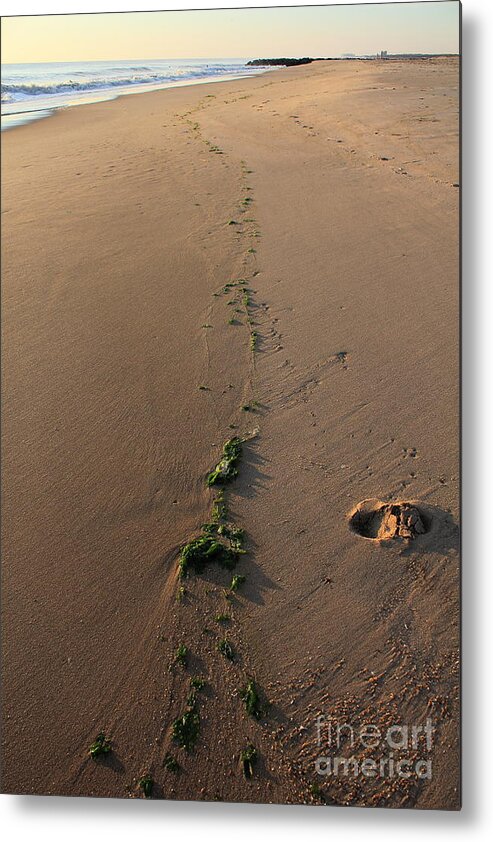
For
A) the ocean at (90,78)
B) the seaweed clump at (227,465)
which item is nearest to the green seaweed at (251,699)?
the seaweed clump at (227,465)

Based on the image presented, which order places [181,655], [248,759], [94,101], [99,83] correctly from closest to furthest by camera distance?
[248,759] < [181,655] < [99,83] < [94,101]

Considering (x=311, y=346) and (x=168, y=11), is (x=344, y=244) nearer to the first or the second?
(x=311, y=346)

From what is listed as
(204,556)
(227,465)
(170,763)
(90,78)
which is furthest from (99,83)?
(170,763)

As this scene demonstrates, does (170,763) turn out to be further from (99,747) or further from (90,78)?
(90,78)

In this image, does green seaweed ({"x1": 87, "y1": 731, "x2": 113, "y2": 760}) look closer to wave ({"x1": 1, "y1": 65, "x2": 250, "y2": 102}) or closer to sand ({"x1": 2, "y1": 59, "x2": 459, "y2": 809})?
sand ({"x1": 2, "y1": 59, "x2": 459, "y2": 809})

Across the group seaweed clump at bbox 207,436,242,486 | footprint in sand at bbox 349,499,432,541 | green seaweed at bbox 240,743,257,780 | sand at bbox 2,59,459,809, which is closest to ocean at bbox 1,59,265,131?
sand at bbox 2,59,459,809

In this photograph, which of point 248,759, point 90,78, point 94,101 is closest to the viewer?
point 248,759
